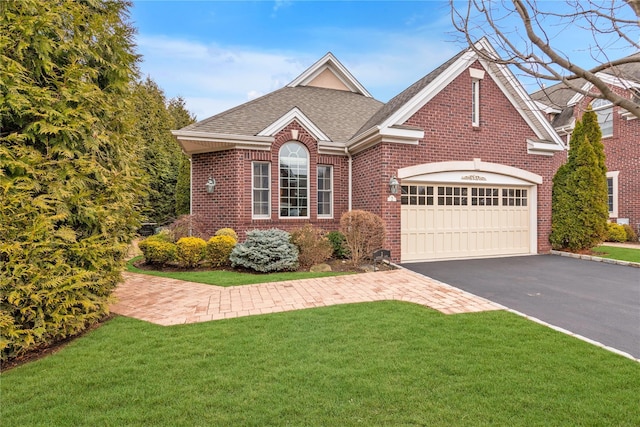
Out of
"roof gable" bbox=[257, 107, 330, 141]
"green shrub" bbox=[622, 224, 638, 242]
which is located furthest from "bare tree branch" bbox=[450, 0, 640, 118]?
"green shrub" bbox=[622, 224, 638, 242]

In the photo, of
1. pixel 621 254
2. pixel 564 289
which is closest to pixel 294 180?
pixel 564 289

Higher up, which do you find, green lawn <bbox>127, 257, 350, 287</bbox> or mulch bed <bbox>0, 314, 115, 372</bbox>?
green lawn <bbox>127, 257, 350, 287</bbox>

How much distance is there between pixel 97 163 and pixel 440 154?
8.98 metres

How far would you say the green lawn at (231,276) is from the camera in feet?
24.5

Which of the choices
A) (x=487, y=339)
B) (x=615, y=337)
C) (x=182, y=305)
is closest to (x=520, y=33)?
(x=487, y=339)

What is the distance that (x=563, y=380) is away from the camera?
320 cm

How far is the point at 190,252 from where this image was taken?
912cm

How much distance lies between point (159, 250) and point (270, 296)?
16.1ft

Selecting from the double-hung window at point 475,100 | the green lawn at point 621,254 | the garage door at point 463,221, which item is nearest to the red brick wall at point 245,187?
the garage door at point 463,221

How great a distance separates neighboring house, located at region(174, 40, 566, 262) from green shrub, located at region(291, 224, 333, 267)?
194 centimetres

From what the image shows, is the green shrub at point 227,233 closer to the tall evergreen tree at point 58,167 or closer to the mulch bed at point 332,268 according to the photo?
the mulch bed at point 332,268

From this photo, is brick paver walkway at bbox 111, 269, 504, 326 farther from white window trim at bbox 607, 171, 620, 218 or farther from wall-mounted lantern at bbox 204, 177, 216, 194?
white window trim at bbox 607, 171, 620, 218

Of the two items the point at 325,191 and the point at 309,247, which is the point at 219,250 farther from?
the point at 325,191

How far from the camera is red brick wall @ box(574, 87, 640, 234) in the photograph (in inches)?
597
